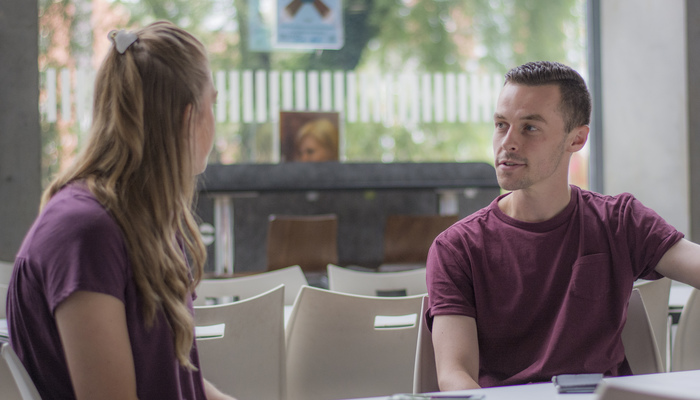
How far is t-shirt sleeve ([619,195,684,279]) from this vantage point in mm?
1618

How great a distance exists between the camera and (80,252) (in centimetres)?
100

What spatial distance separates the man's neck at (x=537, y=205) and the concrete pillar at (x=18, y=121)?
181 inches

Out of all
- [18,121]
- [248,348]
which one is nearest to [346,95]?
[18,121]

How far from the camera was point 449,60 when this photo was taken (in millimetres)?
6684

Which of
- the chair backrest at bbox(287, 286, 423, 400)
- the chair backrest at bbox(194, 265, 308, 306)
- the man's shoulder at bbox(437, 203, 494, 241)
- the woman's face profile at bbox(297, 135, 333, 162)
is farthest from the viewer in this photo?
the woman's face profile at bbox(297, 135, 333, 162)

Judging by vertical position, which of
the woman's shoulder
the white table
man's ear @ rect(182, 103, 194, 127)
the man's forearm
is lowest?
the man's forearm

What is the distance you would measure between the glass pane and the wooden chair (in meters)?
1.74

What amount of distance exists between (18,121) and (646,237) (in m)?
4.94

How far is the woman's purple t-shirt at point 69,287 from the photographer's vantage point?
3.29 feet

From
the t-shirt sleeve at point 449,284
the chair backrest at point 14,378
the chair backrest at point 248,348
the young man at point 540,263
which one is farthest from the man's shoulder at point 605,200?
the chair backrest at point 14,378

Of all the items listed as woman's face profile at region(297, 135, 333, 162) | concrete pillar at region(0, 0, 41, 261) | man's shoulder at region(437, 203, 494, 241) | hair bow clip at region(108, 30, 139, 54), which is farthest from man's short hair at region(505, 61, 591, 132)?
concrete pillar at region(0, 0, 41, 261)

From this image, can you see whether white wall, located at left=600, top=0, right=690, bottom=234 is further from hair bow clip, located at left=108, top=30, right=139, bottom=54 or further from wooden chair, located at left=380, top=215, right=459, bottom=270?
hair bow clip, located at left=108, top=30, right=139, bottom=54

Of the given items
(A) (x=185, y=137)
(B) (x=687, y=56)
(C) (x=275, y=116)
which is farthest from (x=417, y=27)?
(A) (x=185, y=137)

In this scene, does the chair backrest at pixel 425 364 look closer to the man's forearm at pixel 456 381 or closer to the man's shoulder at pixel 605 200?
the man's forearm at pixel 456 381
